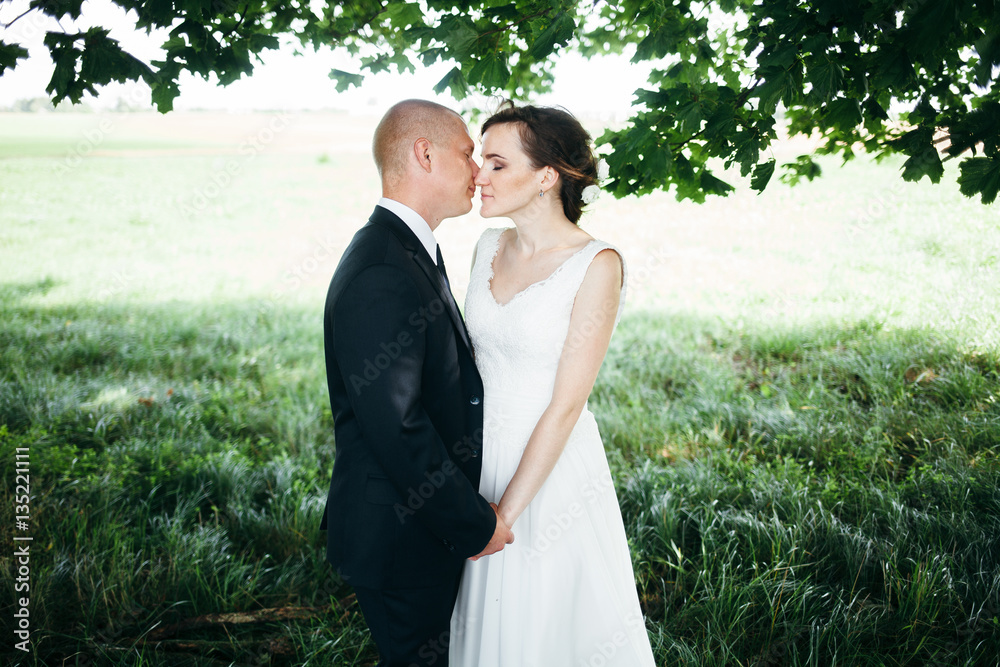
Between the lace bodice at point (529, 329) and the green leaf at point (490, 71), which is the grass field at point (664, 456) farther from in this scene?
the green leaf at point (490, 71)

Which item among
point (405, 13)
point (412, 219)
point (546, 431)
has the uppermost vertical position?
point (405, 13)

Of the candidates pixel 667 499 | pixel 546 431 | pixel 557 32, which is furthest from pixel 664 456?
A: pixel 557 32

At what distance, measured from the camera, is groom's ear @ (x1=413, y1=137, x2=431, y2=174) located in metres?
2.30

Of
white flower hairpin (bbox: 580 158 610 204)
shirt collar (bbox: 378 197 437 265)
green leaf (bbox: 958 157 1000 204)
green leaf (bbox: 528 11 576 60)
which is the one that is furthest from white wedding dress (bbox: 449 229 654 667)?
green leaf (bbox: 958 157 1000 204)

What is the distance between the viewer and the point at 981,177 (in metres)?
2.36

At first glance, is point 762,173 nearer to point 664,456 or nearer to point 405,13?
point 405,13

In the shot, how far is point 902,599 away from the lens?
2.96 m

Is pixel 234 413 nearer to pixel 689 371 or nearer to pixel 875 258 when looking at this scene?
pixel 689 371

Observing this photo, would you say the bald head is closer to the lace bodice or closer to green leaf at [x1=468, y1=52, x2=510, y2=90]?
green leaf at [x1=468, y1=52, x2=510, y2=90]

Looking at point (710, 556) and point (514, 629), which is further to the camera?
point (710, 556)

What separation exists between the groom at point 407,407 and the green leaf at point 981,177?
2.02 metres

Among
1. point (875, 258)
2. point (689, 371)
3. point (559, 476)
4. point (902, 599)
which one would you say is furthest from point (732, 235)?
Result: point (559, 476)

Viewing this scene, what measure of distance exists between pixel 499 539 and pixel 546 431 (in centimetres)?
45

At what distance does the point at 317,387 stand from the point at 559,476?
162 inches
